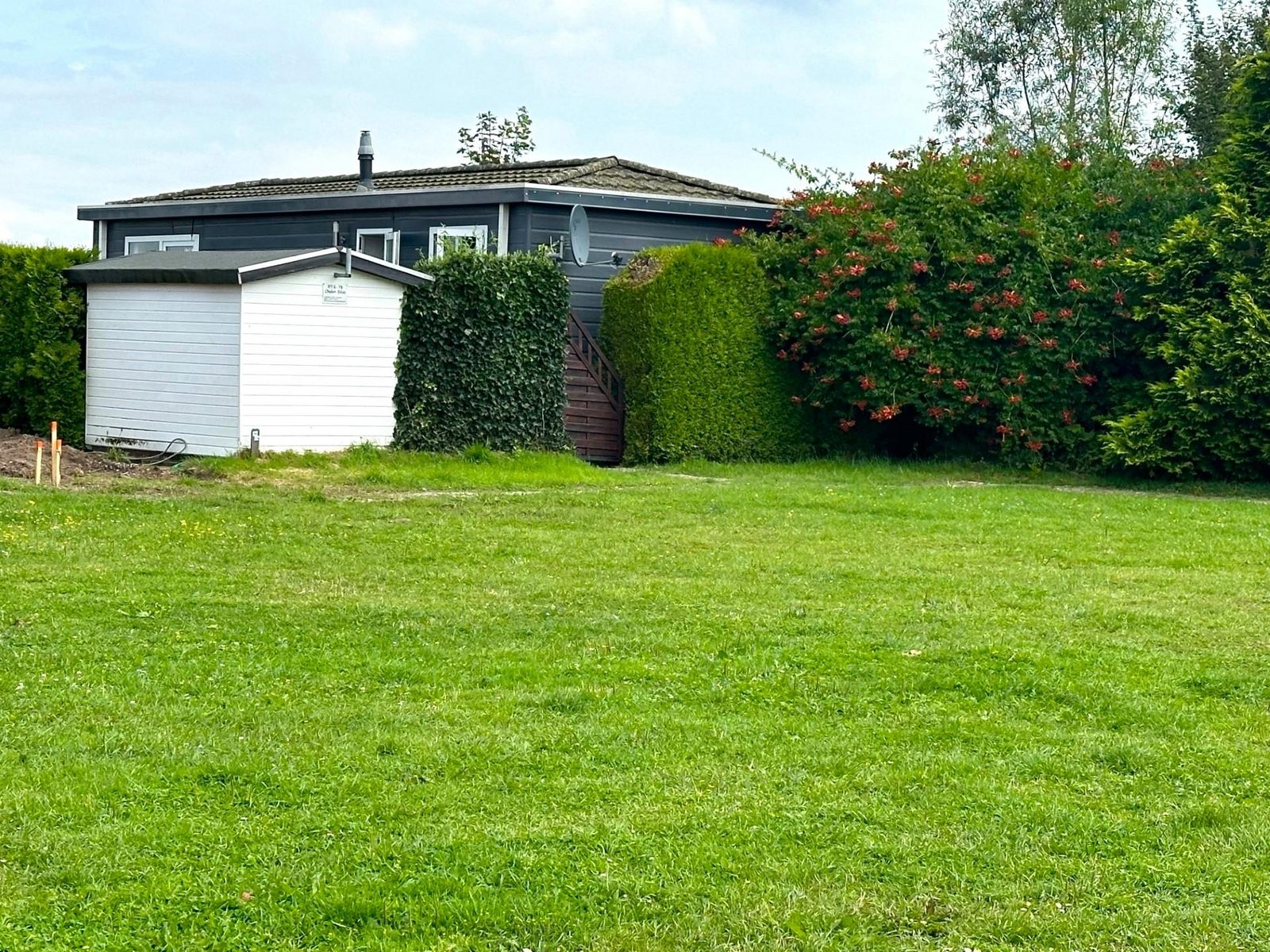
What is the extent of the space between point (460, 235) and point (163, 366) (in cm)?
523

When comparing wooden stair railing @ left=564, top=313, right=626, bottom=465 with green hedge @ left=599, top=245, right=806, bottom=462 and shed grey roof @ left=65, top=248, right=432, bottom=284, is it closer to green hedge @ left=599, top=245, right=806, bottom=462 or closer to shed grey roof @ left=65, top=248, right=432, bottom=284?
green hedge @ left=599, top=245, right=806, bottom=462

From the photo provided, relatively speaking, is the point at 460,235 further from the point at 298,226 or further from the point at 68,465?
the point at 68,465

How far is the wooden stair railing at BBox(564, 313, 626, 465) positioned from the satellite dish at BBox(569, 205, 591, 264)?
0.84 meters

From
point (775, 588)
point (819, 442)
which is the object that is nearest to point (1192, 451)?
point (819, 442)

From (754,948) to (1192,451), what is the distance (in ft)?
49.6

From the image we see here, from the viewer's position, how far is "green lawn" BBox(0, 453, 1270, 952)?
4414mm

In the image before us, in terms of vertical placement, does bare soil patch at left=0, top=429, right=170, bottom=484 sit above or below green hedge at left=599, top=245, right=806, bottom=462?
below

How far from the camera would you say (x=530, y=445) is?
712 inches

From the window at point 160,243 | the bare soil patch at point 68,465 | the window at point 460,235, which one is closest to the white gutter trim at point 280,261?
the bare soil patch at point 68,465

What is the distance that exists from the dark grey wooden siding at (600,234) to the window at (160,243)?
6.62m

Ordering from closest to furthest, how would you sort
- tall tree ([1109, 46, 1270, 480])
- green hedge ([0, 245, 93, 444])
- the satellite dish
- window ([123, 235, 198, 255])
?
tall tree ([1109, 46, 1270, 480]) → green hedge ([0, 245, 93, 444]) → the satellite dish → window ([123, 235, 198, 255])

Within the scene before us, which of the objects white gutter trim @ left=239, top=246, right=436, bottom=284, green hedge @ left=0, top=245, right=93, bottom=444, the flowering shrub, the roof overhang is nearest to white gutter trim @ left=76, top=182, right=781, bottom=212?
the roof overhang

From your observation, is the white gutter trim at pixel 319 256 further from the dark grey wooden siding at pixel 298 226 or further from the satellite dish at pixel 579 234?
the dark grey wooden siding at pixel 298 226

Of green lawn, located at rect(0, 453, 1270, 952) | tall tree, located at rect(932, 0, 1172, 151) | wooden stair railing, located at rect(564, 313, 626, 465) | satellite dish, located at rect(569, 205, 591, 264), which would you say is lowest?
green lawn, located at rect(0, 453, 1270, 952)
